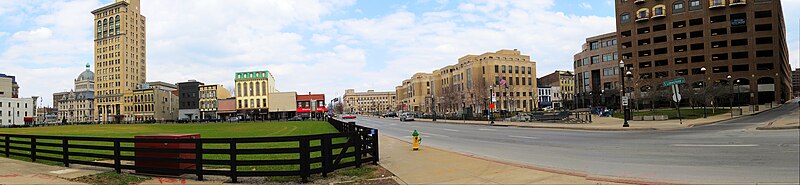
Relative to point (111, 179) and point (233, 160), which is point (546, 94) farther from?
point (111, 179)

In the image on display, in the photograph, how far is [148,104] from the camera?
123688 mm

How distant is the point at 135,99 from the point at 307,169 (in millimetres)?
138394

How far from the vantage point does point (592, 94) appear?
96.1 meters

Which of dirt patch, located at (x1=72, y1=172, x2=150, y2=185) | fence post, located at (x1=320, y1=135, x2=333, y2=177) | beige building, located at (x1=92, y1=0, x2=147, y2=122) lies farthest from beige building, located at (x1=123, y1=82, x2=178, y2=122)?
fence post, located at (x1=320, y1=135, x2=333, y2=177)

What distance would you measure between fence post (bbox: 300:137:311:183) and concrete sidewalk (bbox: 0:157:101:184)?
510 centimetres

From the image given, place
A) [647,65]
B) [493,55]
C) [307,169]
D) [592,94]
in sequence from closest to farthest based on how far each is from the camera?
[307,169] → [647,65] → [592,94] → [493,55]

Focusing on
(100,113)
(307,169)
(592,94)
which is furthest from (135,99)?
(307,169)

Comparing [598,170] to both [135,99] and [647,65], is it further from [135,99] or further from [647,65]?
[135,99]

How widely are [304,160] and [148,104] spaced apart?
13355 cm

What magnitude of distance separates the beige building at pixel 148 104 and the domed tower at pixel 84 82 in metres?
71.9

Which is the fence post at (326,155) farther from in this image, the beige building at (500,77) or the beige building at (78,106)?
the beige building at (78,106)

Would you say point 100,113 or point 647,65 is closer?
point 647,65

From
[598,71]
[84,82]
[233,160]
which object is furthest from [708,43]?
[84,82]

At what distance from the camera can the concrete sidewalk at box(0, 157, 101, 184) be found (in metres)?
9.62
